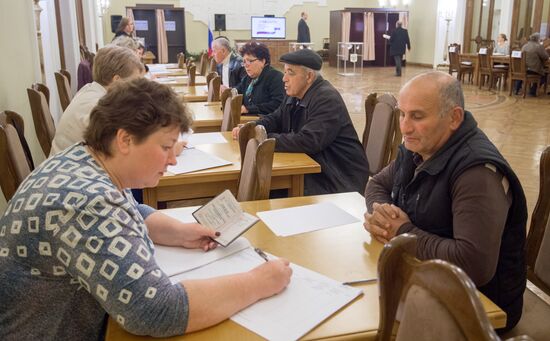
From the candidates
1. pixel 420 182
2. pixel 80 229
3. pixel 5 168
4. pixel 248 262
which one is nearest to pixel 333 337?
pixel 248 262

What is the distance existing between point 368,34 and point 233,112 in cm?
1491

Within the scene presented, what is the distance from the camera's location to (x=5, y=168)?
1979 millimetres

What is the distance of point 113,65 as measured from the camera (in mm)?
2891

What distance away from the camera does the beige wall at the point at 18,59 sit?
342 centimetres

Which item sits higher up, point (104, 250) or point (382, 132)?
point (104, 250)

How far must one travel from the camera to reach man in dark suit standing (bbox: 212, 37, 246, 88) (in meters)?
Result: 5.52

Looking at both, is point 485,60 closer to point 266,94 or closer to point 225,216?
point 266,94

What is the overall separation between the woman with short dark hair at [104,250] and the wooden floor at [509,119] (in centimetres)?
344

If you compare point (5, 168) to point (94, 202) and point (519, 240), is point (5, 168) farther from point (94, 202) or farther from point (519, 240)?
point (519, 240)

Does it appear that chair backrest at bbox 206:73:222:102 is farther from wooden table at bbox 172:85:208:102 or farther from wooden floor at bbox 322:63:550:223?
wooden floor at bbox 322:63:550:223

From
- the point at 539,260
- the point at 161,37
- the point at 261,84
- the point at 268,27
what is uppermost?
the point at 268,27

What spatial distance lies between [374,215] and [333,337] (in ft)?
2.21

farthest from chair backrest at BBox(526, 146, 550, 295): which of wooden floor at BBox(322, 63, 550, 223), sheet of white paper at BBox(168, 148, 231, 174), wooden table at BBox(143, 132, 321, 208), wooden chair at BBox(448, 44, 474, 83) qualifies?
wooden chair at BBox(448, 44, 474, 83)

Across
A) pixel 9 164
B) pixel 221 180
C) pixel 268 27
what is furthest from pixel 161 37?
pixel 9 164
